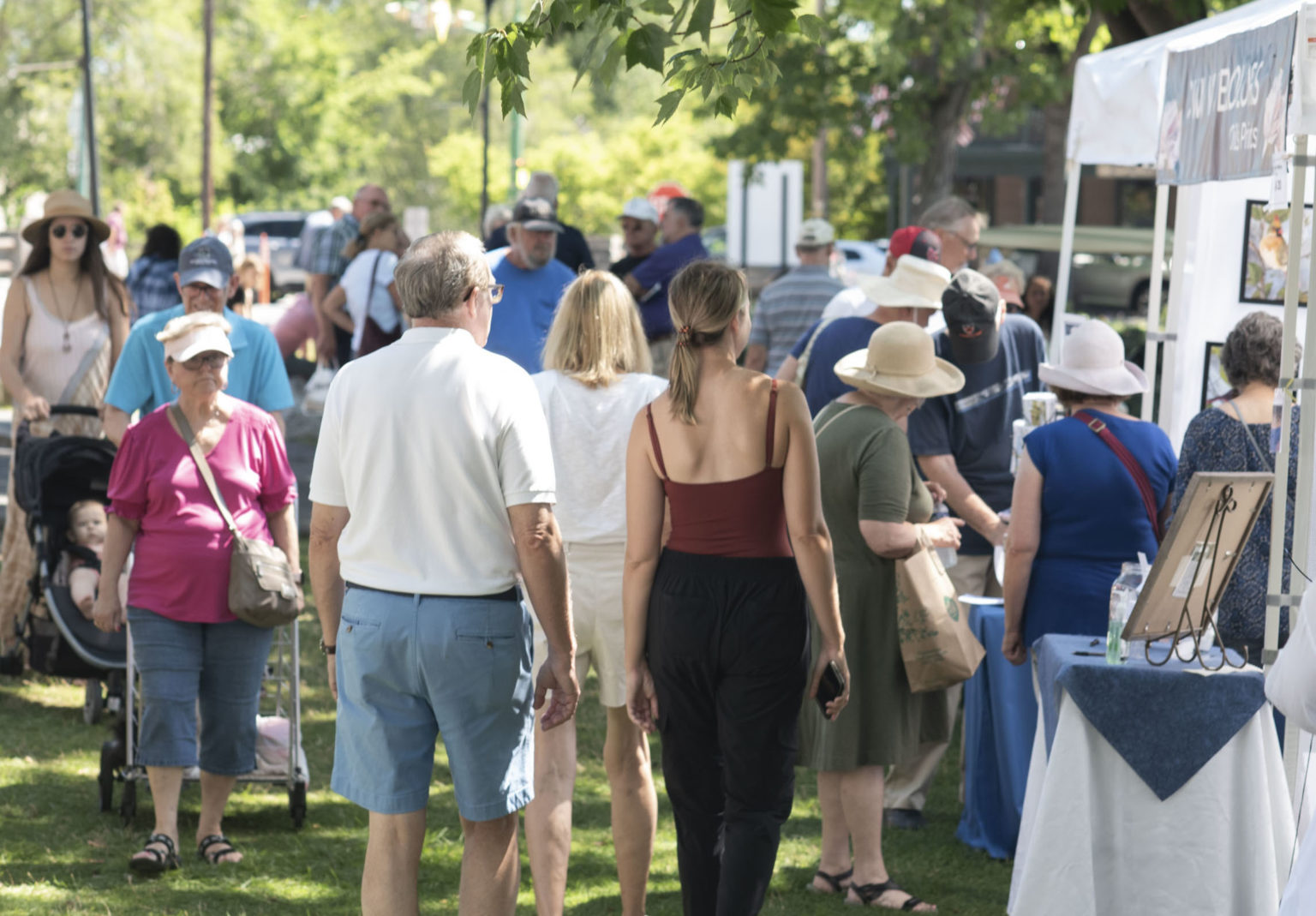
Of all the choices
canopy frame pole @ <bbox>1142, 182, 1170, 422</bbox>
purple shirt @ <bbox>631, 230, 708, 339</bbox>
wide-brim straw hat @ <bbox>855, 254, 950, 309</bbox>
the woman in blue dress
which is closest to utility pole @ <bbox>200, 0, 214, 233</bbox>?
purple shirt @ <bbox>631, 230, 708, 339</bbox>

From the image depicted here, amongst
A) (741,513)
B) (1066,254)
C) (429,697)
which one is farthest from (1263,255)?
(429,697)

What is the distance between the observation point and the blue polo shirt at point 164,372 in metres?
6.32

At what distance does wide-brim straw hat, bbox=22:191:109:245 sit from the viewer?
7539 mm

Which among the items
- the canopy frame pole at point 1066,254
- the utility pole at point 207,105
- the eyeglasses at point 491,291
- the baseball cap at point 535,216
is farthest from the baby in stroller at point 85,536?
the utility pole at point 207,105

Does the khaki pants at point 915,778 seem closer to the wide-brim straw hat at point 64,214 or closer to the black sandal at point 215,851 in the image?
the black sandal at point 215,851

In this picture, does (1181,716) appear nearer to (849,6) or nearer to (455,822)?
(455,822)

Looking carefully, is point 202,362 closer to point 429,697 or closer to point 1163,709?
point 429,697

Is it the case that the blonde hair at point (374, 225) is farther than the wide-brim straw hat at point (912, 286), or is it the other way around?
the blonde hair at point (374, 225)

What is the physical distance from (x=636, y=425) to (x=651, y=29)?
1043 millimetres

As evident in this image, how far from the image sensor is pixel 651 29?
155 inches

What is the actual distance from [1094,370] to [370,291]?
5990 mm

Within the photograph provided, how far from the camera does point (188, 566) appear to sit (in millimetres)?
5391

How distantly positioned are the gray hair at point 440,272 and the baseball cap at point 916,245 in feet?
11.3

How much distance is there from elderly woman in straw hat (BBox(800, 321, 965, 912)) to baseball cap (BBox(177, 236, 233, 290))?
2532mm
